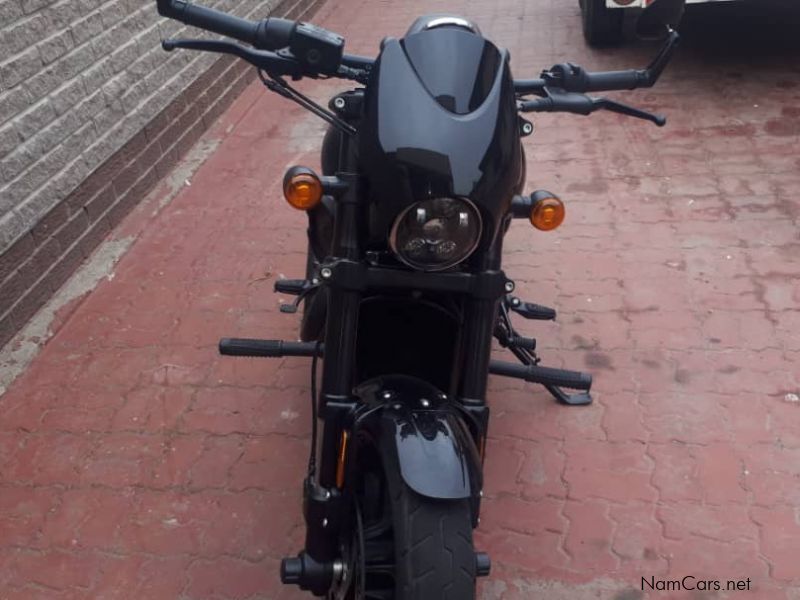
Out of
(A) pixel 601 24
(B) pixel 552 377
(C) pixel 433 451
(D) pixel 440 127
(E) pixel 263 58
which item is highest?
(E) pixel 263 58

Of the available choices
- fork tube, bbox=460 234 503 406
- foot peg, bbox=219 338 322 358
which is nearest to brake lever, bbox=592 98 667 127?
fork tube, bbox=460 234 503 406

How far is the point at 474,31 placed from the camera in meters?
2.22

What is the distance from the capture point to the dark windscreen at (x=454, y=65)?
1926 millimetres

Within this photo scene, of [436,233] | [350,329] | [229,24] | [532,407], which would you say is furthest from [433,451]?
[532,407]

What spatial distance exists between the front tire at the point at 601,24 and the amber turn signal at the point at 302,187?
5836 millimetres

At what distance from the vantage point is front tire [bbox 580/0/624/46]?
7188 millimetres

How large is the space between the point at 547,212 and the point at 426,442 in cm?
66

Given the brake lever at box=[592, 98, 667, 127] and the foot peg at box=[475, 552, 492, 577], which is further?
the brake lever at box=[592, 98, 667, 127]

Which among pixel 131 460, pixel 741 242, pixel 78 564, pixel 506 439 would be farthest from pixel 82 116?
pixel 741 242

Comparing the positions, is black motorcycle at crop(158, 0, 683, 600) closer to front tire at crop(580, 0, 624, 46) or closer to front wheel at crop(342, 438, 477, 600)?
front wheel at crop(342, 438, 477, 600)

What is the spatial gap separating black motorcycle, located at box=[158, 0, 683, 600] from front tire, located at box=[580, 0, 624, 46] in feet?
17.5

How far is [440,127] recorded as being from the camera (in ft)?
6.15

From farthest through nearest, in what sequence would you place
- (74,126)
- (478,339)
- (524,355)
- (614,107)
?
1. (74,126)
2. (524,355)
3. (614,107)
4. (478,339)

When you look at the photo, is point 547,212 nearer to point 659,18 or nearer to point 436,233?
point 436,233
